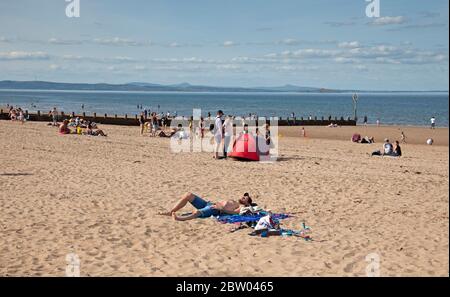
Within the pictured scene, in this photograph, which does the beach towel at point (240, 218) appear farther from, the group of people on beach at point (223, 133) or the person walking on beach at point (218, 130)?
the group of people on beach at point (223, 133)

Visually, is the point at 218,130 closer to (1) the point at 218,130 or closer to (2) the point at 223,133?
(1) the point at 218,130

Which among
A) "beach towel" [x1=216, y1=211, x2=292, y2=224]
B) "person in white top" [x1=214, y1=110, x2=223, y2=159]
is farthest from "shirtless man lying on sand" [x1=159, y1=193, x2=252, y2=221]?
"person in white top" [x1=214, y1=110, x2=223, y2=159]

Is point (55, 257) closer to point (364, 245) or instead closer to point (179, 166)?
point (364, 245)

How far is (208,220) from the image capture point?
352 inches

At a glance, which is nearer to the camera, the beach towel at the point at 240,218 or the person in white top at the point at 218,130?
the beach towel at the point at 240,218

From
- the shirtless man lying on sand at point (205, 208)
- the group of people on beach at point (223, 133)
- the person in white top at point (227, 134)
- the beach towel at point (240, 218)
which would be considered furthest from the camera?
the person in white top at point (227, 134)

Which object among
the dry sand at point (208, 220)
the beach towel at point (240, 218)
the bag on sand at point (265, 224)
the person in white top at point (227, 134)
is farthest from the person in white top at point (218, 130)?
the bag on sand at point (265, 224)

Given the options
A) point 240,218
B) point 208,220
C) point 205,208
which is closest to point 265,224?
point 240,218

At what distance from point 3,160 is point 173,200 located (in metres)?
7.34

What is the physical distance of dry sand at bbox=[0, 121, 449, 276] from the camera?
6.57 metres

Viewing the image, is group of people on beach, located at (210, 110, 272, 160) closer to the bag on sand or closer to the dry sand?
the dry sand

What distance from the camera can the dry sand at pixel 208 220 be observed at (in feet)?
21.6
